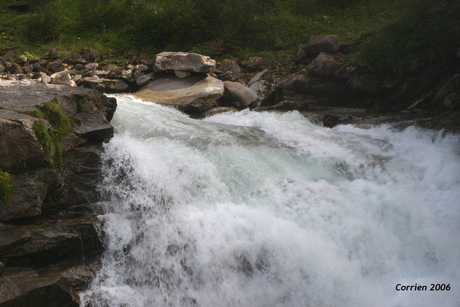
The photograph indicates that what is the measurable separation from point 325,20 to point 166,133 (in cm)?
1546

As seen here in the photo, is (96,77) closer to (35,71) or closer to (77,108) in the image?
(35,71)

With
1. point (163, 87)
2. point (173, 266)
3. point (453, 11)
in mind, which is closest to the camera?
point (173, 266)

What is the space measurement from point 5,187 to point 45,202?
58cm

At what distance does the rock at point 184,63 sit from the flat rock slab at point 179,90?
0.36 metres

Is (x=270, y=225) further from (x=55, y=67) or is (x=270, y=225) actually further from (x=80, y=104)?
(x=55, y=67)

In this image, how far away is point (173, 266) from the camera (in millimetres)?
3777

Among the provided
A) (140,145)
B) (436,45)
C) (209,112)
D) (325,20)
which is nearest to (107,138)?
(140,145)

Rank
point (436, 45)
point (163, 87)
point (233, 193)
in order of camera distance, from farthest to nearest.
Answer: point (163, 87), point (436, 45), point (233, 193)

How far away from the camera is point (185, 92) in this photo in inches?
388

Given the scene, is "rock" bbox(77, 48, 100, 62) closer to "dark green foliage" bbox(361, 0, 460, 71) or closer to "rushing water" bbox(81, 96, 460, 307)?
"rushing water" bbox(81, 96, 460, 307)

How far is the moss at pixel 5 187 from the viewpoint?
326 centimetres

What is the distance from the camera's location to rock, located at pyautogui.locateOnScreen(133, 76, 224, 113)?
9438 mm

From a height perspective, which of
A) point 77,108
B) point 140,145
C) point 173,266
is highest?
point 77,108

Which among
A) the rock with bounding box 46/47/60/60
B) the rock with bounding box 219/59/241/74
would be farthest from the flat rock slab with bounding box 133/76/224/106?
the rock with bounding box 46/47/60/60
